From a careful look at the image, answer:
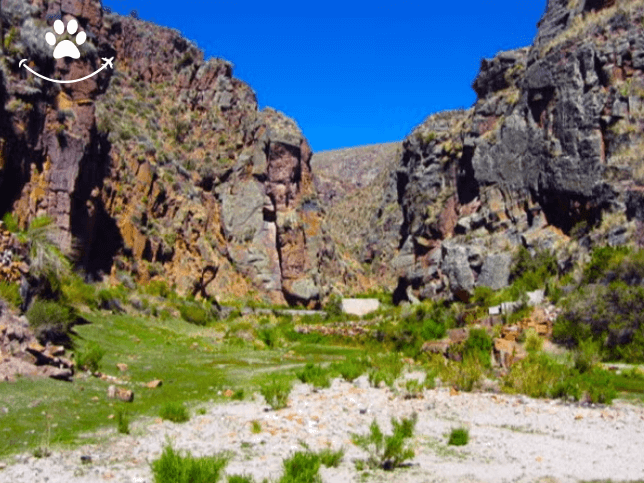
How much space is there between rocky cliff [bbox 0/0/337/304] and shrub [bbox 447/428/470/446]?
22.4 m

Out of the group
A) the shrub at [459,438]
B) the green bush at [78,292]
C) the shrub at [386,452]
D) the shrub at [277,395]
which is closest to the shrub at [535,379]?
the shrub at [459,438]

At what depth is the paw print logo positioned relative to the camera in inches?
1158

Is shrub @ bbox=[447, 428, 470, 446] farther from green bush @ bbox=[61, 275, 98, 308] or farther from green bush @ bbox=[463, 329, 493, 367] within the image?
green bush @ bbox=[61, 275, 98, 308]

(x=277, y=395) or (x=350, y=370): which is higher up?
(x=277, y=395)

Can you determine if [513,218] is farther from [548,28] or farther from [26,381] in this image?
[26,381]

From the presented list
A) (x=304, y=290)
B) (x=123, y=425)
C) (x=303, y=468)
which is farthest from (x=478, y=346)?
(x=304, y=290)

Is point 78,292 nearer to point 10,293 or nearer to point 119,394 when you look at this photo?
point 10,293

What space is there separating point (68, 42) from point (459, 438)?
95.9ft

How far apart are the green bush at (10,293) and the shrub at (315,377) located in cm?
706

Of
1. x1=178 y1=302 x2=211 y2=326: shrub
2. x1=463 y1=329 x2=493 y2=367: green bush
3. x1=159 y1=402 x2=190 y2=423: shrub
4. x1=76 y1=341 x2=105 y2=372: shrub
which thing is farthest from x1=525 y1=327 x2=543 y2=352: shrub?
x1=178 y1=302 x2=211 y2=326: shrub

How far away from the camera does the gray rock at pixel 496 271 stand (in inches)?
1513

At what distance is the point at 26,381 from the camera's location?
1173 cm

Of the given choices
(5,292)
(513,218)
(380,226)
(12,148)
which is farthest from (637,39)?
(380,226)

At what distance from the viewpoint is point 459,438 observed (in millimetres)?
9156
